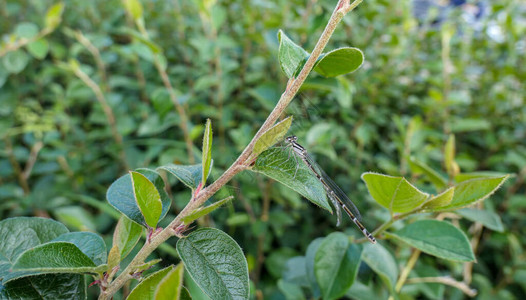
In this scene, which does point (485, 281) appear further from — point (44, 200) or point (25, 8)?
point (25, 8)

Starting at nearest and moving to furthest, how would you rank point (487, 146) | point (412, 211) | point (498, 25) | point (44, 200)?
point (412, 211)
point (44, 200)
point (487, 146)
point (498, 25)

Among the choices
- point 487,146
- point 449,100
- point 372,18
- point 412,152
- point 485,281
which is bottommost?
point 485,281

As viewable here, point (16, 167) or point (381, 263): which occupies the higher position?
point (381, 263)

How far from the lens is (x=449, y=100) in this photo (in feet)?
5.81

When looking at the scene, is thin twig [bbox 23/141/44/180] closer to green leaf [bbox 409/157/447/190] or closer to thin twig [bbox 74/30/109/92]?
thin twig [bbox 74/30/109/92]

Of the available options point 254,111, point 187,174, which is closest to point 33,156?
point 254,111

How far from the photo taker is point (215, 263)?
51cm

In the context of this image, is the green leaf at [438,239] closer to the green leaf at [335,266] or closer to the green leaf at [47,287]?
the green leaf at [335,266]

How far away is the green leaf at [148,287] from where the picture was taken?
0.47m

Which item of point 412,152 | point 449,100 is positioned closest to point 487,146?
point 449,100

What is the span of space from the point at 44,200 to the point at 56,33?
53.5 inches

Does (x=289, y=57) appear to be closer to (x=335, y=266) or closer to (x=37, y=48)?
(x=335, y=266)

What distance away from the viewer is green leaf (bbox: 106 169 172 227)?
55 centimetres

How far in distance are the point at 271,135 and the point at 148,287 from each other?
261 mm
